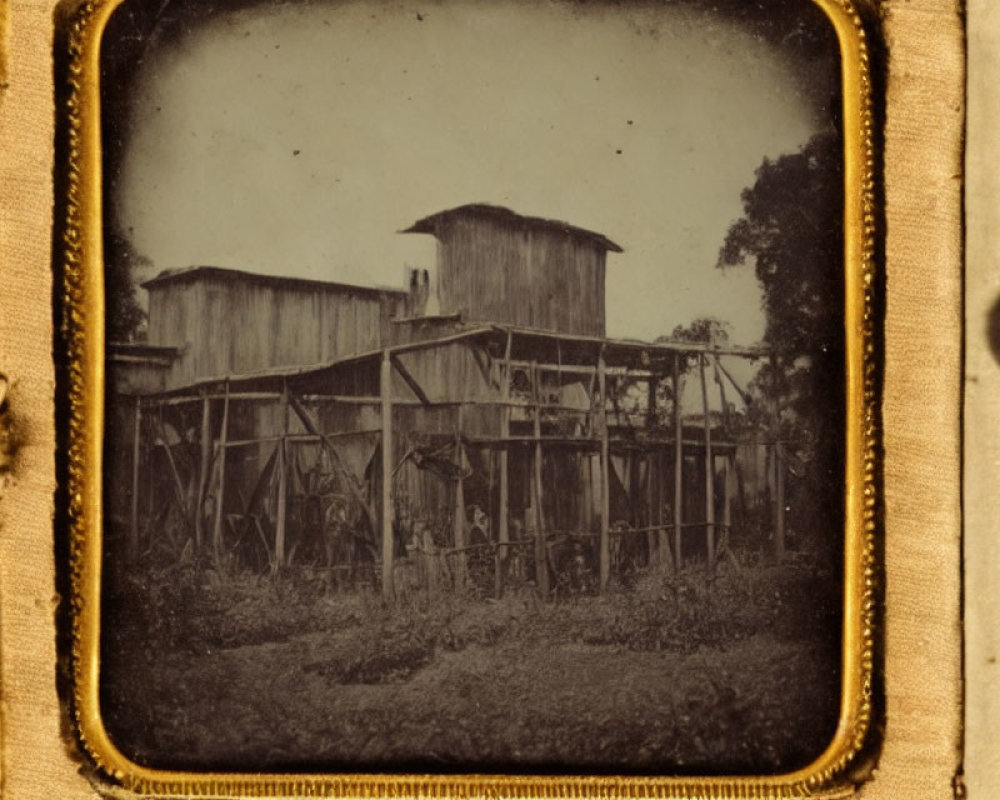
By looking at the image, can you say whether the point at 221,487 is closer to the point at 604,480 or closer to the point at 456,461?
the point at 456,461

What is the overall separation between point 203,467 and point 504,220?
62 cm

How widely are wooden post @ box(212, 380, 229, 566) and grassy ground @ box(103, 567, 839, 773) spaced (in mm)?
53

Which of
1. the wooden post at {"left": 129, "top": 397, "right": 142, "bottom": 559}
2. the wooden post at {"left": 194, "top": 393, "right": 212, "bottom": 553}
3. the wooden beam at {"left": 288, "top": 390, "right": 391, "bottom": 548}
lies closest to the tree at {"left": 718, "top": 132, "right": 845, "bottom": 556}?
the wooden beam at {"left": 288, "top": 390, "right": 391, "bottom": 548}

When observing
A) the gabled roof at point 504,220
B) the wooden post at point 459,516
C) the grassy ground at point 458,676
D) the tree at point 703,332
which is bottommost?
the grassy ground at point 458,676

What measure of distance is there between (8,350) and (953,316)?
151 cm

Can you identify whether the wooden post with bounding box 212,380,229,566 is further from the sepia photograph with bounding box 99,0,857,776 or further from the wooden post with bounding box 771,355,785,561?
the wooden post with bounding box 771,355,785,561

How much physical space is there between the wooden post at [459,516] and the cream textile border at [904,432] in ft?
2.12

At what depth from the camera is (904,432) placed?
1426 mm

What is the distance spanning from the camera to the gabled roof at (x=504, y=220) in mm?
1426

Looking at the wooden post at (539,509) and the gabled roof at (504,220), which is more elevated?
the gabled roof at (504,220)

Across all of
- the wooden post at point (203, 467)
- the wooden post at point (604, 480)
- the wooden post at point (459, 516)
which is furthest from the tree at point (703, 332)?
the wooden post at point (203, 467)

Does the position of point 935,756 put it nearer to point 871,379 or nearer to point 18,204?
point 871,379

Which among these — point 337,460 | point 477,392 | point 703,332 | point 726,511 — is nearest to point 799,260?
point 703,332

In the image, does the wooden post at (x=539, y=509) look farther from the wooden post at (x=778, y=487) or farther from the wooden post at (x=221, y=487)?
the wooden post at (x=221, y=487)
